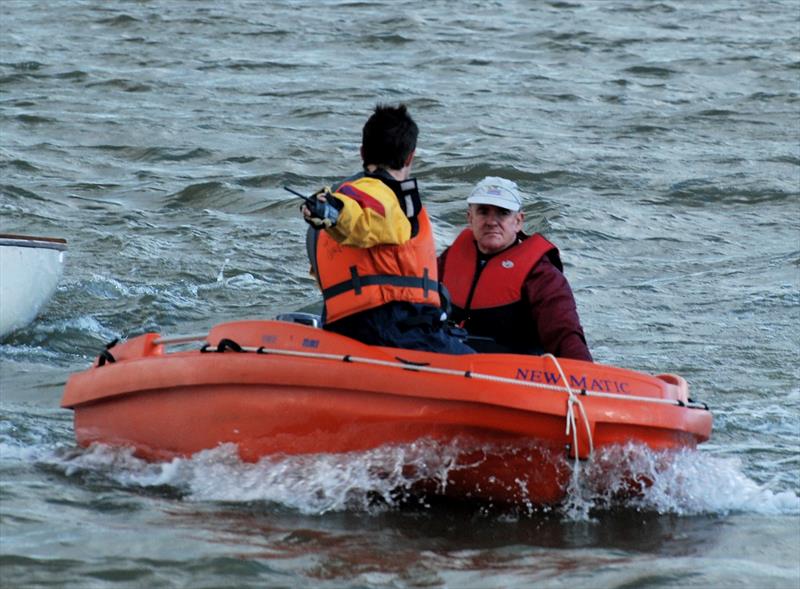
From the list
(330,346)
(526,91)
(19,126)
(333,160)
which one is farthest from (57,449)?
(526,91)

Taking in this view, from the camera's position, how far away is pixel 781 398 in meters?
6.82

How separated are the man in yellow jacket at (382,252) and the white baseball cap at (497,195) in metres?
0.64

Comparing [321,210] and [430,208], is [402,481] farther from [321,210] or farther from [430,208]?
[430,208]

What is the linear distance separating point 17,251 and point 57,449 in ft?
6.46

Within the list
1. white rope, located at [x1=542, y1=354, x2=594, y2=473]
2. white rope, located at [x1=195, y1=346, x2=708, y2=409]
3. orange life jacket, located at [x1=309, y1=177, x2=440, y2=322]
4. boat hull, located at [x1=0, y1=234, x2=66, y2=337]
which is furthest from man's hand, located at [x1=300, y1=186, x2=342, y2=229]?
boat hull, located at [x1=0, y1=234, x2=66, y2=337]

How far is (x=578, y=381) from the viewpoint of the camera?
4707mm

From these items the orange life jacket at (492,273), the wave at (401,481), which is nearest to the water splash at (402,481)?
the wave at (401,481)

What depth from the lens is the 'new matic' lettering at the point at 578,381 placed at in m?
4.65

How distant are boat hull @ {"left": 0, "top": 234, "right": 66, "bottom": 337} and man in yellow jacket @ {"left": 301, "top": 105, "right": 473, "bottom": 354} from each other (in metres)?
2.84

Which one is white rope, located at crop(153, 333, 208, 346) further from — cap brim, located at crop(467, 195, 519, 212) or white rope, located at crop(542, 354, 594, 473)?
white rope, located at crop(542, 354, 594, 473)

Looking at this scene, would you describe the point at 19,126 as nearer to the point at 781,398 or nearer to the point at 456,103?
the point at 456,103

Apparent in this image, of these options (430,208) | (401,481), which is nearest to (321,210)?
(401,481)

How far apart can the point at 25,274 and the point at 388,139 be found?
334 centimetres

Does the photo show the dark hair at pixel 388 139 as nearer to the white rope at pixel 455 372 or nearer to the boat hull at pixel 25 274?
the white rope at pixel 455 372
